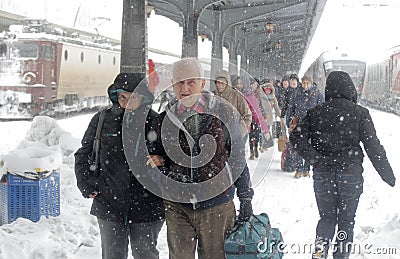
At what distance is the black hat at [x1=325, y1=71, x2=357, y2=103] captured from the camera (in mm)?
4523

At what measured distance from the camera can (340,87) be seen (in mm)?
4523

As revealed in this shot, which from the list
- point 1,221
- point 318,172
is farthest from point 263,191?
point 1,221

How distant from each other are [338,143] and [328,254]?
4.18 feet

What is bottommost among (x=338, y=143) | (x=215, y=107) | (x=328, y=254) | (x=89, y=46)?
(x=328, y=254)

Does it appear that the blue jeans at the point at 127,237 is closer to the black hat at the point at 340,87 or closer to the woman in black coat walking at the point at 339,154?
the woman in black coat walking at the point at 339,154

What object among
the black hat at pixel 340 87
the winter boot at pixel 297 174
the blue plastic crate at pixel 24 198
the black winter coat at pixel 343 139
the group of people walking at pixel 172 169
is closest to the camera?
the group of people walking at pixel 172 169

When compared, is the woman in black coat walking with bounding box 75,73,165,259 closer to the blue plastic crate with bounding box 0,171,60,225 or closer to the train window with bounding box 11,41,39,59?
the blue plastic crate with bounding box 0,171,60,225

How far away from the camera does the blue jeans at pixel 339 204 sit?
444 cm

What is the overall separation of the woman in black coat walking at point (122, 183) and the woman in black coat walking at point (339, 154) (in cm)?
167

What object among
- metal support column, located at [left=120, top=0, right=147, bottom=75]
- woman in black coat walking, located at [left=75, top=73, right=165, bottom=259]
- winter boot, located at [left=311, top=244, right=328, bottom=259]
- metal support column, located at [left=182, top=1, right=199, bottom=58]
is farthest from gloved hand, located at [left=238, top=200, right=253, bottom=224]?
metal support column, located at [left=182, top=1, right=199, bottom=58]

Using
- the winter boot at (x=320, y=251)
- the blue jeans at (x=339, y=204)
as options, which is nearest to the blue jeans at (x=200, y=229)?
the blue jeans at (x=339, y=204)

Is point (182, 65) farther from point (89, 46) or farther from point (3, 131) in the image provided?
point (89, 46)

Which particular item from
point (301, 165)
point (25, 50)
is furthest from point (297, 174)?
point (25, 50)

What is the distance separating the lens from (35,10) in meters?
39.2
